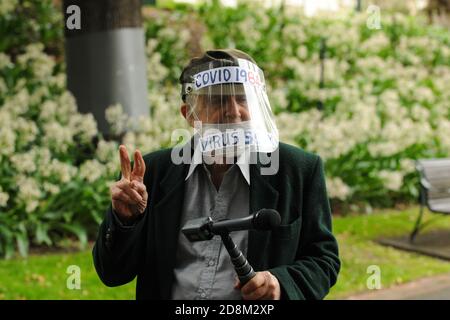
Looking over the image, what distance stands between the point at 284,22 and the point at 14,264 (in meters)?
7.64

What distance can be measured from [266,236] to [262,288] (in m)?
0.21

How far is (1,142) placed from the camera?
6.93 meters

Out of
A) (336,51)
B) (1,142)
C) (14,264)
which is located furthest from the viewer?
(336,51)

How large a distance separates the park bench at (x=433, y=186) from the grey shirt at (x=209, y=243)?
608 cm

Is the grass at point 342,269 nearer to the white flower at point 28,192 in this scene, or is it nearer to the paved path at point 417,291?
the paved path at point 417,291

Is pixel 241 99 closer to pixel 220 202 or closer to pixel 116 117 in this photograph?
pixel 220 202

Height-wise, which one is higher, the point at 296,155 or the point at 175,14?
the point at 175,14

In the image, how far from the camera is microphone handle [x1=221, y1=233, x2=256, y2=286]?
164 cm

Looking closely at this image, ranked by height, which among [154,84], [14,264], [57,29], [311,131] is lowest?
[14,264]

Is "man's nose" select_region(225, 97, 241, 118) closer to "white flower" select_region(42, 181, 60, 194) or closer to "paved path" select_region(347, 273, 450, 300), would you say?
"paved path" select_region(347, 273, 450, 300)

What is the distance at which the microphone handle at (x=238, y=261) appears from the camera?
164 cm
